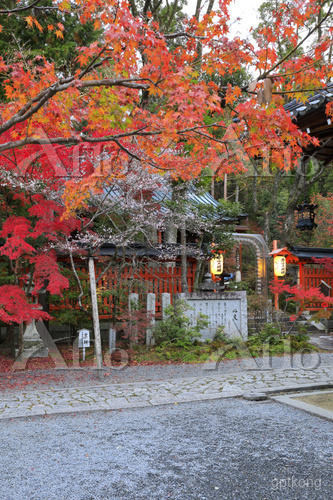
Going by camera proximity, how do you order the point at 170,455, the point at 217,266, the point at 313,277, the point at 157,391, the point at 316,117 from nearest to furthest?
1. the point at 170,455
2. the point at 316,117
3. the point at 157,391
4. the point at 217,266
5. the point at 313,277

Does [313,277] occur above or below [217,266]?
below

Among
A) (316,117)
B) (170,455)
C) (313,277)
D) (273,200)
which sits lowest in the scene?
(170,455)

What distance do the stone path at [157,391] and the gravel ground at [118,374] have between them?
0.38 meters

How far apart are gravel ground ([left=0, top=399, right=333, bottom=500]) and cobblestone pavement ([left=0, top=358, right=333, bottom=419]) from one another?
1.20 feet

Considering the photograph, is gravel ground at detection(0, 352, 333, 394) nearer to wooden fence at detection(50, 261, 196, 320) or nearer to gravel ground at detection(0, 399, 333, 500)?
gravel ground at detection(0, 399, 333, 500)

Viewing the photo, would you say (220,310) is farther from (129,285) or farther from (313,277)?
(313,277)

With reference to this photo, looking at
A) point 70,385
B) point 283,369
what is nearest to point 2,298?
point 70,385

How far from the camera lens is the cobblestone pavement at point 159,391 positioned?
5906mm

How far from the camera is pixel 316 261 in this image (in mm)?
17219

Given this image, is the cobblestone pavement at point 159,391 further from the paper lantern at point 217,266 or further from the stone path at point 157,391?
the paper lantern at point 217,266

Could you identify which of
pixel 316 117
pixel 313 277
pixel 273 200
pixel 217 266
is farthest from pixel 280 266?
pixel 316 117

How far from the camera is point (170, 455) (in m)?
4.06

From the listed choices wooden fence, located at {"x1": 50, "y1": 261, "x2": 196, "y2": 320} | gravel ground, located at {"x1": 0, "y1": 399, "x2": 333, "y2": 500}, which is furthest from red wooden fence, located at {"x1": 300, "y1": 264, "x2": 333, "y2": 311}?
gravel ground, located at {"x1": 0, "y1": 399, "x2": 333, "y2": 500}

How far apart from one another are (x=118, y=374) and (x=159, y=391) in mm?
1620
